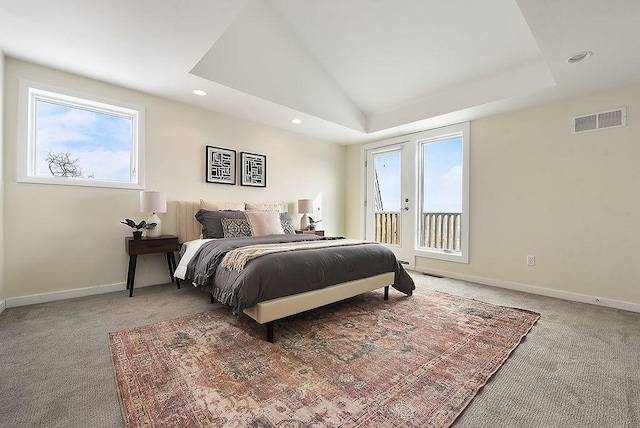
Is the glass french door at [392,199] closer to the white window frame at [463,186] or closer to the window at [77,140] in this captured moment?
the white window frame at [463,186]

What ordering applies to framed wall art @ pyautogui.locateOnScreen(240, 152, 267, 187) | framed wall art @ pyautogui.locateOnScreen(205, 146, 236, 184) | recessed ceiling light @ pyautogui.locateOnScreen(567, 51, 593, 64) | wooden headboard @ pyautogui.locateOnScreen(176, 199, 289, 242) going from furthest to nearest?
framed wall art @ pyautogui.locateOnScreen(240, 152, 267, 187) → framed wall art @ pyautogui.locateOnScreen(205, 146, 236, 184) → wooden headboard @ pyautogui.locateOnScreen(176, 199, 289, 242) → recessed ceiling light @ pyautogui.locateOnScreen(567, 51, 593, 64)

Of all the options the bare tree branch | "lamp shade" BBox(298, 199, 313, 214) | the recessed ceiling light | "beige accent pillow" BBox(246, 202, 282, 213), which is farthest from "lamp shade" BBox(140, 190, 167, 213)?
the recessed ceiling light

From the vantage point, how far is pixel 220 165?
4.10 meters

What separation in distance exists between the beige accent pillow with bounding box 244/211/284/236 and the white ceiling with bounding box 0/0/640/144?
1423 mm

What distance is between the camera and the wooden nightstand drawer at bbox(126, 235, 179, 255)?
307 cm

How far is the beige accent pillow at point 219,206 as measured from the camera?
12.4ft

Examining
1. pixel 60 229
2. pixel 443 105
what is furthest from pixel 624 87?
pixel 60 229

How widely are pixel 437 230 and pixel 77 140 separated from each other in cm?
503

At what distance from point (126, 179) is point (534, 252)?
5067 mm

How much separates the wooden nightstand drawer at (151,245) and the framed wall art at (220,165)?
105cm

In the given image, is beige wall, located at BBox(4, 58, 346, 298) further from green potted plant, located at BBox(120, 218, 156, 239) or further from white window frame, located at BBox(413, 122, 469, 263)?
white window frame, located at BBox(413, 122, 469, 263)

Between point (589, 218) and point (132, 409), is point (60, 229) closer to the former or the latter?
point (132, 409)

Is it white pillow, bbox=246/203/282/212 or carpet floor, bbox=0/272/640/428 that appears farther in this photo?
white pillow, bbox=246/203/282/212

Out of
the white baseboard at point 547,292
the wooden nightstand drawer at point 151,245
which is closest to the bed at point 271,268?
the wooden nightstand drawer at point 151,245
